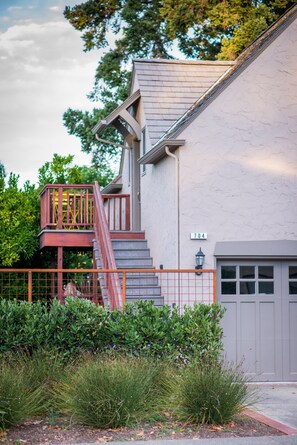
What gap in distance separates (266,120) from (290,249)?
267 cm

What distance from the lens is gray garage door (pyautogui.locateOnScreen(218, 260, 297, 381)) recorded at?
52.7ft

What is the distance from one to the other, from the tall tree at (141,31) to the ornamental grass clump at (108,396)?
1970 centimetres

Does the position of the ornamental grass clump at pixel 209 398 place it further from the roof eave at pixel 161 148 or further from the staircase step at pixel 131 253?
the staircase step at pixel 131 253

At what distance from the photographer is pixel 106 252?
54.3ft

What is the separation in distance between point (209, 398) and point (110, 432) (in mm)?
1290

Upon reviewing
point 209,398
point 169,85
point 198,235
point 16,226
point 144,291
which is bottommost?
point 209,398

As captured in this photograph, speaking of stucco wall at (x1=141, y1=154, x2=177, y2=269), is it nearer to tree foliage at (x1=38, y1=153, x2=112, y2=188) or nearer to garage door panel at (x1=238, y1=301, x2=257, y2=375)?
garage door panel at (x1=238, y1=301, x2=257, y2=375)

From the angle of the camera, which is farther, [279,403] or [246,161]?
[246,161]

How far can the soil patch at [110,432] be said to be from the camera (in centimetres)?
950

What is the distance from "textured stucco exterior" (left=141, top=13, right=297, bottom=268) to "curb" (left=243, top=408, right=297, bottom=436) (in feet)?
16.1

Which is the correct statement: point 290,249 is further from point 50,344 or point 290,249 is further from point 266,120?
point 50,344

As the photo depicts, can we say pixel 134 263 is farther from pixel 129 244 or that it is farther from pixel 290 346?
pixel 290 346

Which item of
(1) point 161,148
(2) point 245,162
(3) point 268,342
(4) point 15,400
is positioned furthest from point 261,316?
(4) point 15,400

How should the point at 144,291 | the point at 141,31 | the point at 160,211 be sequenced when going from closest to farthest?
the point at 144,291
the point at 160,211
the point at 141,31
